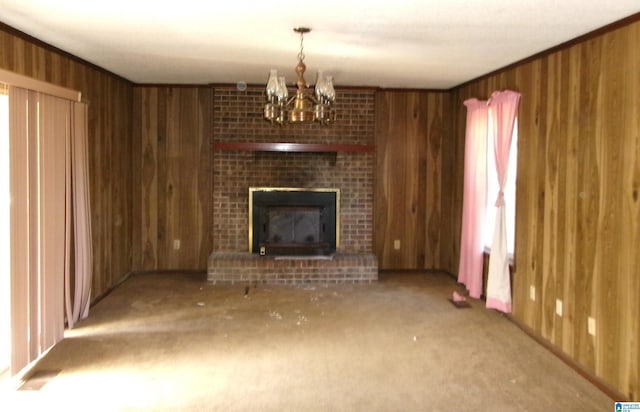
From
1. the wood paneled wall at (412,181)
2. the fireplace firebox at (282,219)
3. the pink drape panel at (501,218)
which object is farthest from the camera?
the wood paneled wall at (412,181)

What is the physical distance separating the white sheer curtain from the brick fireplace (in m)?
1.97

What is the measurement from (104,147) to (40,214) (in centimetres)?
165

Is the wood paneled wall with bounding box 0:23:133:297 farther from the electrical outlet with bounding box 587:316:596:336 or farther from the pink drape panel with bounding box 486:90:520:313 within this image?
the electrical outlet with bounding box 587:316:596:336

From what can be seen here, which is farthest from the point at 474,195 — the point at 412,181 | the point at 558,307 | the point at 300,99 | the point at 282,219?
the point at 300,99

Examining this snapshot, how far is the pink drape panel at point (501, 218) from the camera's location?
4410mm

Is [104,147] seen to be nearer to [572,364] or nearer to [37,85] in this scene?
[37,85]

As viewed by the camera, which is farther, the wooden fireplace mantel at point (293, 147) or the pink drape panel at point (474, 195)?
the wooden fireplace mantel at point (293, 147)

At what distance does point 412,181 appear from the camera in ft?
20.6

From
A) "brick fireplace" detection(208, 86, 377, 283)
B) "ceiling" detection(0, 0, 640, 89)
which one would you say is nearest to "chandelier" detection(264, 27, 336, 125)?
"ceiling" detection(0, 0, 640, 89)

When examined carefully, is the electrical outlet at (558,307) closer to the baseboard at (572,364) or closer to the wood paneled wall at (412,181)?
the baseboard at (572,364)

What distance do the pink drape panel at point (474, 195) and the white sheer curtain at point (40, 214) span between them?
3.60 m

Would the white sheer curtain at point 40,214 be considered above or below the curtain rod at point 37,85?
below

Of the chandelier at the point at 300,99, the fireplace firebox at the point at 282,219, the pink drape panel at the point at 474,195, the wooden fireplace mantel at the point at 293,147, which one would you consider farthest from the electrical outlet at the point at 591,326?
the wooden fireplace mantel at the point at 293,147

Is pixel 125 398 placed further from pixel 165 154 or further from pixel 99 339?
pixel 165 154
